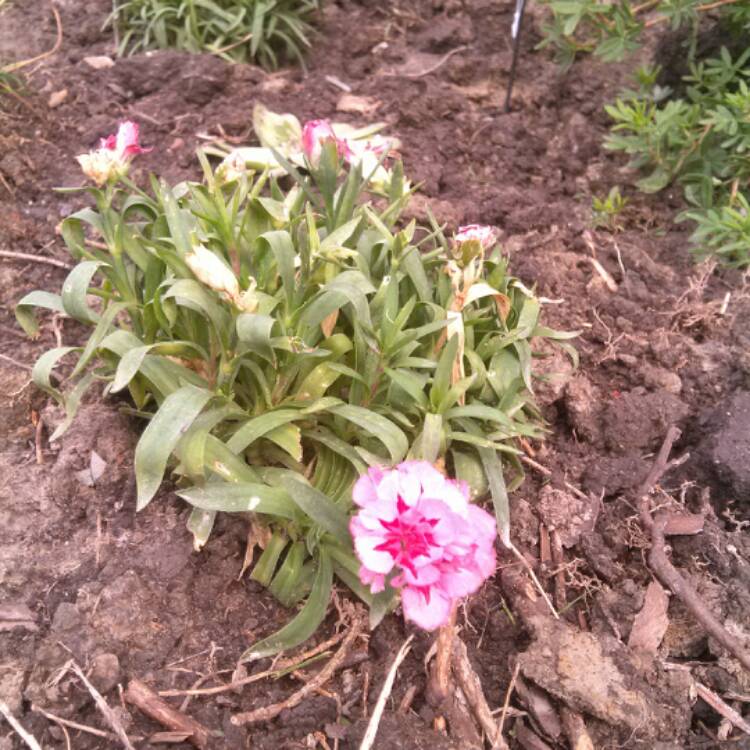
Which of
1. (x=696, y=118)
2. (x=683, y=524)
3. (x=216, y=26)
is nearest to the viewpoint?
(x=683, y=524)

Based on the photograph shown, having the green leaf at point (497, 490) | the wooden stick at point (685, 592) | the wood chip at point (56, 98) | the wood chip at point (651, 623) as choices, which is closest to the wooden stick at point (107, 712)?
the green leaf at point (497, 490)

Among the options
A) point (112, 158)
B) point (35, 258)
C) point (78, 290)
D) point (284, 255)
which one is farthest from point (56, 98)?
point (284, 255)

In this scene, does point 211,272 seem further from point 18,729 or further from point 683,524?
point 683,524

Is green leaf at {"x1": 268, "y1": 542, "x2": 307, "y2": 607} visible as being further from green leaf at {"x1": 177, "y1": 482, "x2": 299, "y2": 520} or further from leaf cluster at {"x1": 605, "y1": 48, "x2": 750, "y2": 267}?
leaf cluster at {"x1": 605, "y1": 48, "x2": 750, "y2": 267}

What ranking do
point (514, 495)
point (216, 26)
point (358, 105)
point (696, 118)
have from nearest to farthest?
point (514, 495), point (696, 118), point (358, 105), point (216, 26)

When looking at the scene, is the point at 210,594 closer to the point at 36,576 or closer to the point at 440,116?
the point at 36,576

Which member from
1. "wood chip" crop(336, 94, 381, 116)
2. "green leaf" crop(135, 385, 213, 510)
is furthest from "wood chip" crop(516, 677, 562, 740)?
"wood chip" crop(336, 94, 381, 116)

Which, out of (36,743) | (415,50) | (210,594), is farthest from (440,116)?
(36,743)
